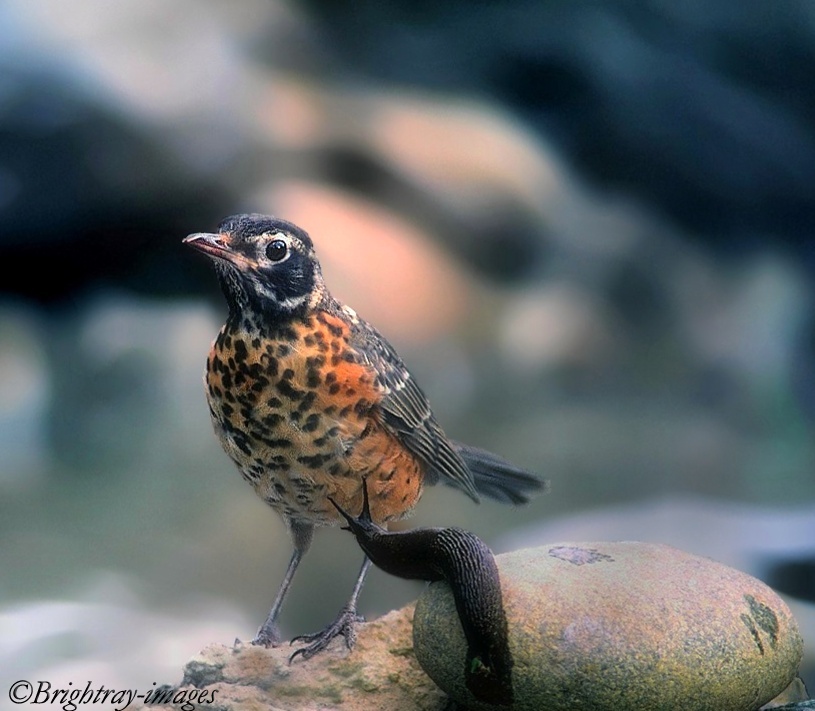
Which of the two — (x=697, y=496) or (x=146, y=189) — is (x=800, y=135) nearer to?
(x=697, y=496)

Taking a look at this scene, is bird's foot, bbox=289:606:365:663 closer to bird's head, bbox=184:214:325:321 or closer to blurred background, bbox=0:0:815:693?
blurred background, bbox=0:0:815:693

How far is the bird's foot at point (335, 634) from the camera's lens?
279 centimetres

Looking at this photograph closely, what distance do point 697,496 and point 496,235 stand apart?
106 centimetres

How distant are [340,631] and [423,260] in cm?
117

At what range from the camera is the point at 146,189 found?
120 inches

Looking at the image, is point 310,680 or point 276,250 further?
point 310,680

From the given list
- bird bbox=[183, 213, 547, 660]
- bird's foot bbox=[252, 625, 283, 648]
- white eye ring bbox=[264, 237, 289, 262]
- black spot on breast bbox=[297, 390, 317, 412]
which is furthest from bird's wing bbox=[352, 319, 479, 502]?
bird's foot bbox=[252, 625, 283, 648]

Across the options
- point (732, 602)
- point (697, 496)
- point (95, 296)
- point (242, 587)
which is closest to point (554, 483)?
point (697, 496)

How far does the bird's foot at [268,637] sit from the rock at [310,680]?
85mm

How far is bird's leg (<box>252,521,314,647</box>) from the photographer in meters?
A: 2.91

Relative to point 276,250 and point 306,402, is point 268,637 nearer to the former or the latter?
point 306,402

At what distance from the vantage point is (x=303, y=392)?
249cm

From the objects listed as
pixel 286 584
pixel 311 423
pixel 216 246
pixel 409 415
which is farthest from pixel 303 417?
pixel 286 584

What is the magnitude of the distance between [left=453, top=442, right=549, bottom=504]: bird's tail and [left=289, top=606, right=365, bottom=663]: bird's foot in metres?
0.59
